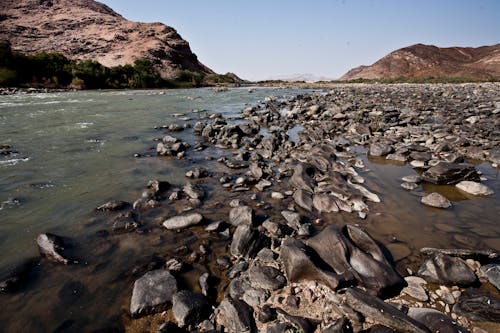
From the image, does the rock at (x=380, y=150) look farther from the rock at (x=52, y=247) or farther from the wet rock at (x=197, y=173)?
the rock at (x=52, y=247)

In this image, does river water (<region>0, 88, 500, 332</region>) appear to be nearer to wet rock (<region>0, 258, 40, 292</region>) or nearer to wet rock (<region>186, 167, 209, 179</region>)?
wet rock (<region>0, 258, 40, 292</region>)

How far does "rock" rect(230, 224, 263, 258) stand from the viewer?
422cm

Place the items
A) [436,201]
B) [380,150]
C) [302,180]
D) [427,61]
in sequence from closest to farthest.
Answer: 1. [436,201]
2. [302,180]
3. [380,150]
4. [427,61]

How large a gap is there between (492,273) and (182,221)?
490 cm


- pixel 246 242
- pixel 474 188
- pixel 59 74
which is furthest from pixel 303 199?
pixel 59 74

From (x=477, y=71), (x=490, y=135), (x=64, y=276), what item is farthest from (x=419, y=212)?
(x=477, y=71)

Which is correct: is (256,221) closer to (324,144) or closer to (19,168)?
(324,144)

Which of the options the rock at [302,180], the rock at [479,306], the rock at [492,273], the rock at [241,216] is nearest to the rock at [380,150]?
the rock at [302,180]

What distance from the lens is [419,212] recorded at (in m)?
5.38

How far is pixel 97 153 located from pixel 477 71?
92.4 metres

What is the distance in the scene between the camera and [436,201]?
221 inches

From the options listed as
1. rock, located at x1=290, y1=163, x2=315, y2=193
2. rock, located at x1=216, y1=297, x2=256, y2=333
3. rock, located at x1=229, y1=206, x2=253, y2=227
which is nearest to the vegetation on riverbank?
rock, located at x1=290, y1=163, x2=315, y2=193

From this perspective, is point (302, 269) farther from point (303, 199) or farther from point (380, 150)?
point (380, 150)

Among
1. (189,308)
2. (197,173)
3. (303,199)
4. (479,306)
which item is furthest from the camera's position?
(197,173)
